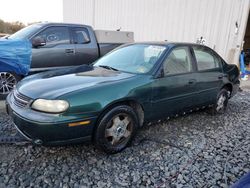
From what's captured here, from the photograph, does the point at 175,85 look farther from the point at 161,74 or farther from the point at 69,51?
the point at 69,51

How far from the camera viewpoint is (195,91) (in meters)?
3.90

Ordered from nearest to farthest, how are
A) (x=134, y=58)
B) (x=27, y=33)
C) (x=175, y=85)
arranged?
(x=175, y=85), (x=134, y=58), (x=27, y=33)

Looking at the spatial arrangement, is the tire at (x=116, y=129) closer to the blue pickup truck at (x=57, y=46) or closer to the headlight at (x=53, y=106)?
the headlight at (x=53, y=106)

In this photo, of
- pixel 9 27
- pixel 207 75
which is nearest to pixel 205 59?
pixel 207 75

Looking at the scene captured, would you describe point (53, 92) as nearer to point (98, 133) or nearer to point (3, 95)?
point (98, 133)

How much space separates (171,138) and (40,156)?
1.87 m

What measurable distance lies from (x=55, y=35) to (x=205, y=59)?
3419 millimetres

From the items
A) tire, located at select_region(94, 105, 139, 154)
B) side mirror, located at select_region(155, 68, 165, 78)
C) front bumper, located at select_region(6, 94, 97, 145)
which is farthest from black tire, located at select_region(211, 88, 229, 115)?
front bumper, located at select_region(6, 94, 97, 145)

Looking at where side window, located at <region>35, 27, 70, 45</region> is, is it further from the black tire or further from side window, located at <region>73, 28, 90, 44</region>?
the black tire

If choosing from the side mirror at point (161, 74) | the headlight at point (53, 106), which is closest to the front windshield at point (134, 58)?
the side mirror at point (161, 74)

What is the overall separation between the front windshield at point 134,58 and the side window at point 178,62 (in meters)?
0.17

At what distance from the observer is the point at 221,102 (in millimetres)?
4684

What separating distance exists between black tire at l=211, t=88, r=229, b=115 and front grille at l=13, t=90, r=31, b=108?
338 cm

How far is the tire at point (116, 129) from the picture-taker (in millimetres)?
2777
